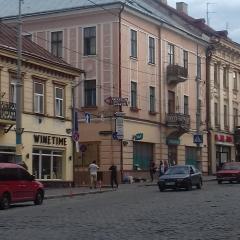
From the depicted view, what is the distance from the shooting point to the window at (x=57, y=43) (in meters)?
47.4

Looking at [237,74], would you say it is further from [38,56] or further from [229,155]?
[38,56]

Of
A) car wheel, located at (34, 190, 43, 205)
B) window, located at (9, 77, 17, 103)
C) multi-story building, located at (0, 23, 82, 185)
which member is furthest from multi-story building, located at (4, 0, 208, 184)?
car wheel, located at (34, 190, 43, 205)

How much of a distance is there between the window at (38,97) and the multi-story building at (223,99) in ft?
85.1

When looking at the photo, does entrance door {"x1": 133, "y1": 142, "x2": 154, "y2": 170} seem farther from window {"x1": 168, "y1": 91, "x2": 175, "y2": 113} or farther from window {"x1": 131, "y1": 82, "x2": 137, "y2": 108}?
window {"x1": 168, "y1": 91, "x2": 175, "y2": 113}

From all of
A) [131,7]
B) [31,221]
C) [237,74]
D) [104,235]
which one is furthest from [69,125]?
[237,74]

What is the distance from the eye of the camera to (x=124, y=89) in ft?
149

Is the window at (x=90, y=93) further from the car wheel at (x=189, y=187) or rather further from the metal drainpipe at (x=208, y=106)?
the metal drainpipe at (x=208, y=106)

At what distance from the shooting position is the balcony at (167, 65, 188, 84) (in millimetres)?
51031

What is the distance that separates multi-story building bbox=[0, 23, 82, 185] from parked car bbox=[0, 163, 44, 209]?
7.74m

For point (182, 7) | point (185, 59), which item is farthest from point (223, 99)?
point (182, 7)

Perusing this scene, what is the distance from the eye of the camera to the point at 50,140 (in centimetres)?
3756

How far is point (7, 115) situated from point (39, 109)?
13.0 ft

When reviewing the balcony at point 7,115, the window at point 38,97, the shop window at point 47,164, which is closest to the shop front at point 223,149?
the shop window at point 47,164

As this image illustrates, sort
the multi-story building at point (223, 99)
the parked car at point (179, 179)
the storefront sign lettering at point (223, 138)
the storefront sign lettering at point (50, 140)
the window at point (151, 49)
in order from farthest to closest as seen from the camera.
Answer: the storefront sign lettering at point (223, 138) → the multi-story building at point (223, 99) → the window at point (151, 49) → the storefront sign lettering at point (50, 140) → the parked car at point (179, 179)
